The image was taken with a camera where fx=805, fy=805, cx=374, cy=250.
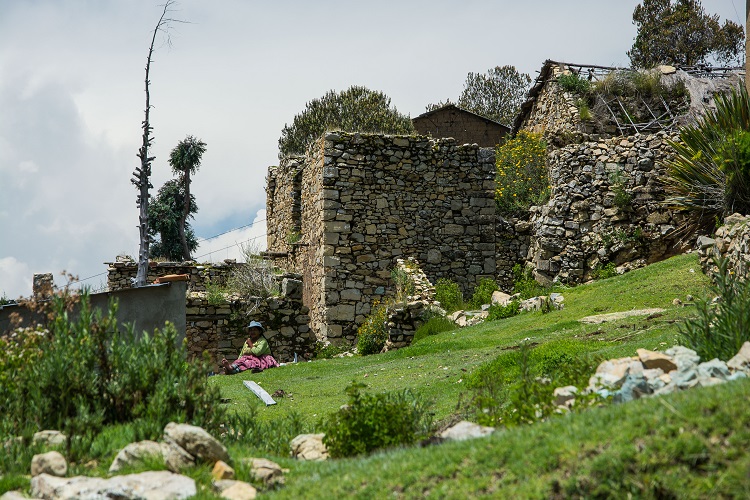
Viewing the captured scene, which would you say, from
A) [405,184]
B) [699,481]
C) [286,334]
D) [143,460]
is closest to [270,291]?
[286,334]

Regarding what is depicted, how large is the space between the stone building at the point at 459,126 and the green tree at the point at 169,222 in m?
15.4

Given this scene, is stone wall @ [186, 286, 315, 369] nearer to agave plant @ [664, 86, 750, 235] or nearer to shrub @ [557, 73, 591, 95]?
agave plant @ [664, 86, 750, 235]

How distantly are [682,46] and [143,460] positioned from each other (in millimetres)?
42342

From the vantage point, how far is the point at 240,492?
5801mm

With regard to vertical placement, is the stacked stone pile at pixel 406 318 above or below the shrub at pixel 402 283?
below

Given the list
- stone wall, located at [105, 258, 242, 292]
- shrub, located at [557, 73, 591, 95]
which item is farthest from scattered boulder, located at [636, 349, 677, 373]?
shrub, located at [557, 73, 591, 95]

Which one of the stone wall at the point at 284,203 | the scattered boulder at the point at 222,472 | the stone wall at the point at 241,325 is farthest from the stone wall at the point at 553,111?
the scattered boulder at the point at 222,472

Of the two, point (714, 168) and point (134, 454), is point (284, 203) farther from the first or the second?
point (134, 454)

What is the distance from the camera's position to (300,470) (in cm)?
641

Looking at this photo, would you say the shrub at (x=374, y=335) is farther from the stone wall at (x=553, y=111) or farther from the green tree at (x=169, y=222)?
the green tree at (x=169, y=222)

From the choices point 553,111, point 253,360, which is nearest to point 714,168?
point 253,360

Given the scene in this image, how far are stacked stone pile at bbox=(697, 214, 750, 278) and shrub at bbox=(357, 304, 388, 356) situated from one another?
22.2 feet

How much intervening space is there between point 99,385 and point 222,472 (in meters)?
2.35

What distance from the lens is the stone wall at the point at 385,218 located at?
65.7ft
